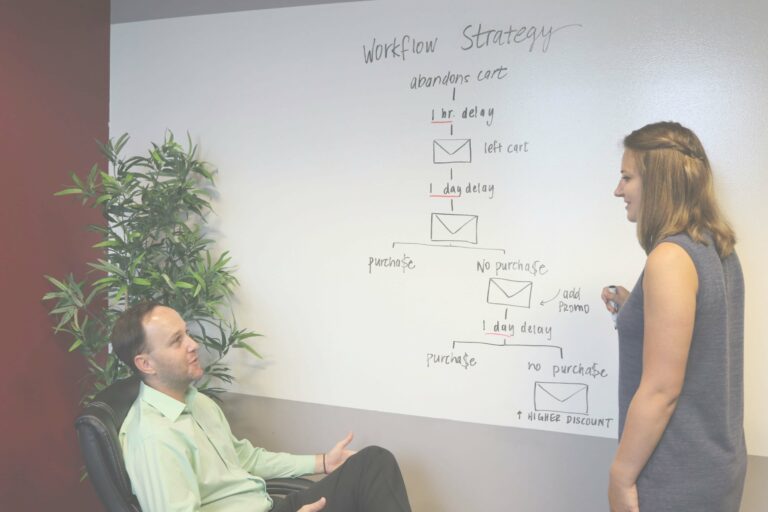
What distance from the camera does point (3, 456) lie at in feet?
7.51

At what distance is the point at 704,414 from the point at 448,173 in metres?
1.24

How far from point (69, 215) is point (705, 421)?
2.41 m

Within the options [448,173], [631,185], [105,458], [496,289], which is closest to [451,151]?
[448,173]

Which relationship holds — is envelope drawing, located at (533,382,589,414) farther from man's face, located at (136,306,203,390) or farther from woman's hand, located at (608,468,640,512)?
man's face, located at (136,306,203,390)

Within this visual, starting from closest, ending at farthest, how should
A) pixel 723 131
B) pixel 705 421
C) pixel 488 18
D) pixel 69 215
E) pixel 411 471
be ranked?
pixel 705 421 → pixel 723 131 → pixel 488 18 → pixel 411 471 → pixel 69 215

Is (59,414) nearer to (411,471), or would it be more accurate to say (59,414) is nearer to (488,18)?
(411,471)

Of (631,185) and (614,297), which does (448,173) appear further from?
(631,185)

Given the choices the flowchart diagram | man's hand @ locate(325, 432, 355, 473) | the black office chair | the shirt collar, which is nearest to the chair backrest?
the black office chair

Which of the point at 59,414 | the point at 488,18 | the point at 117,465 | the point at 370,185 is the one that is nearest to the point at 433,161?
the point at 370,185

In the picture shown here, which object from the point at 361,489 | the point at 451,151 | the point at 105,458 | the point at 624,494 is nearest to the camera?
the point at 624,494

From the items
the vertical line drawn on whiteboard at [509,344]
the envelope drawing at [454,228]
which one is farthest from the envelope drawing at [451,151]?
the vertical line drawn on whiteboard at [509,344]

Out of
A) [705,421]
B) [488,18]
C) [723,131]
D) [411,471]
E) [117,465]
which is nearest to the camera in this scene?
[705,421]

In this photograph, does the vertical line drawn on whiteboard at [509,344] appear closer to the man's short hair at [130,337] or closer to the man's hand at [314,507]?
the man's hand at [314,507]

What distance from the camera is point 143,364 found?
1.82m
